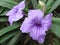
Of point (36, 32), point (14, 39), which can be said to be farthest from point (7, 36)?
point (36, 32)

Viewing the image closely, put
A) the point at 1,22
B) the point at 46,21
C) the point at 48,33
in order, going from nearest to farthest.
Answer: the point at 46,21, the point at 48,33, the point at 1,22

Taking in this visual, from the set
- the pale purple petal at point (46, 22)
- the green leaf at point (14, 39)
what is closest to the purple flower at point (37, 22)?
the pale purple petal at point (46, 22)

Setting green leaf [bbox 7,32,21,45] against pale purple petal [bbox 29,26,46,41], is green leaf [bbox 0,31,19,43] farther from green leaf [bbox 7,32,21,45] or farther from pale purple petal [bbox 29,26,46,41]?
pale purple petal [bbox 29,26,46,41]

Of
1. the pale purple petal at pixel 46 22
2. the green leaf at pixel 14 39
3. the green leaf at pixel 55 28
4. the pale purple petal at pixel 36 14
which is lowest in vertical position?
the green leaf at pixel 14 39

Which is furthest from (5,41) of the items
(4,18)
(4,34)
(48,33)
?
(48,33)

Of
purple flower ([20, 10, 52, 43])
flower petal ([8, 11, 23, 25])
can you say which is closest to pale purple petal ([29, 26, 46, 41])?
purple flower ([20, 10, 52, 43])

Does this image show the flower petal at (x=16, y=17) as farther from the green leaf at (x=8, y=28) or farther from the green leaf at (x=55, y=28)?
the green leaf at (x=55, y=28)

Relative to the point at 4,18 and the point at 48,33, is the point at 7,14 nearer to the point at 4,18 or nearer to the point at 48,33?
the point at 4,18
